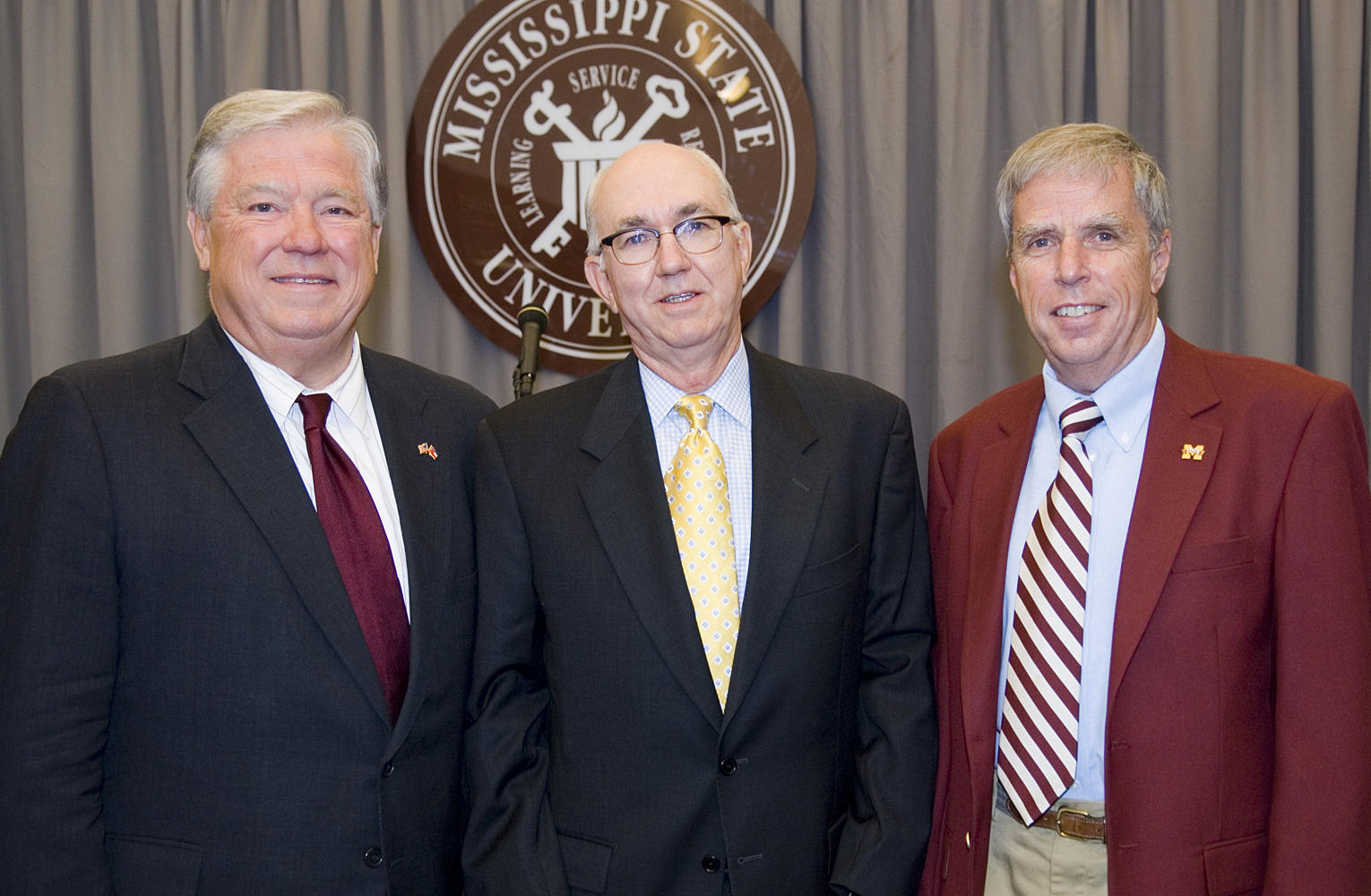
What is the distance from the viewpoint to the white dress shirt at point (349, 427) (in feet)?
5.96

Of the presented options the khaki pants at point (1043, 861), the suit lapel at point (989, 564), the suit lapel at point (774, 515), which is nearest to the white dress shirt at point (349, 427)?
the suit lapel at point (774, 515)

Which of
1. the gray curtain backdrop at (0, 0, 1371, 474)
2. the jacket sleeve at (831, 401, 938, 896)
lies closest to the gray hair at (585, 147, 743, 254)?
the jacket sleeve at (831, 401, 938, 896)

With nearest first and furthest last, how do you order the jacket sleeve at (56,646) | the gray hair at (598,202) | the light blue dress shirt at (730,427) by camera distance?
1. the jacket sleeve at (56,646)
2. the light blue dress shirt at (730,427)
3. the gray hair at (598,202)

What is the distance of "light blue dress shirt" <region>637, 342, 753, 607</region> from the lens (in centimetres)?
187

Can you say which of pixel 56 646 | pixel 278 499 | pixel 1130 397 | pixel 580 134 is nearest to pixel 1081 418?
pixel 1130 397

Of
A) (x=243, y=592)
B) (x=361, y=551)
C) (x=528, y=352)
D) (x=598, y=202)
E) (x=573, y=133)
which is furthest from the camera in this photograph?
(x=573, y=133)

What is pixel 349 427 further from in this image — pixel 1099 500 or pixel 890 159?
pixel 890 159

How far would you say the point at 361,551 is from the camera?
178 centimetres

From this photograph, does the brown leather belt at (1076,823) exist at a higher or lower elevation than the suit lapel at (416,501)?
lower

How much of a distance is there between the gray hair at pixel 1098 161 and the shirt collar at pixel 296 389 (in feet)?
3.93

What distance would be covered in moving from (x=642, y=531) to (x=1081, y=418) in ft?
2.47

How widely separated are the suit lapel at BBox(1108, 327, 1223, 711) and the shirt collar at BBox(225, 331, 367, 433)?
1275 mm

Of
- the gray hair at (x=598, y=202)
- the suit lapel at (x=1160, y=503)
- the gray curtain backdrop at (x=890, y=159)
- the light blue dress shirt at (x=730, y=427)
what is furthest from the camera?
the gray curtain backdrop at (x=890, y=159)

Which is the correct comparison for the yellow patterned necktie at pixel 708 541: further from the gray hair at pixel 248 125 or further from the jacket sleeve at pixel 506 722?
the gray hair at pixel 248 125
